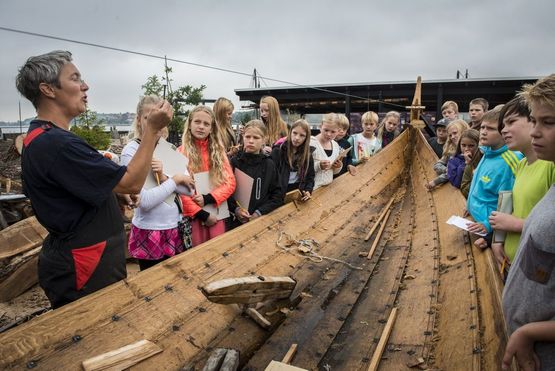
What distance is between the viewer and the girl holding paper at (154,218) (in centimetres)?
269

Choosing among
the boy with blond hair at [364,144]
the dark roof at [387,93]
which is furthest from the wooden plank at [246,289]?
the dark roof at [387,93]

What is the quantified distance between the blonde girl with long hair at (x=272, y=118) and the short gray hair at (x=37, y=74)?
2946 millimetres

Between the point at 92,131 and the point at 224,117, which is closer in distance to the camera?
the point at 224,117

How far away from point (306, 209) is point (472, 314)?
2280 millimetres

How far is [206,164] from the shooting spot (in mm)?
3383

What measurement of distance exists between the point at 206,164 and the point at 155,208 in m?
0.77

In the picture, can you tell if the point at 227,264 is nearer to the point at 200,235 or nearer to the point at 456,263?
the point at 200,235

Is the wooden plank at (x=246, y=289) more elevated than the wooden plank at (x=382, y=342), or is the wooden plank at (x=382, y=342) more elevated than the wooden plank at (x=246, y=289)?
the wooden plank at (x=246, y=289)

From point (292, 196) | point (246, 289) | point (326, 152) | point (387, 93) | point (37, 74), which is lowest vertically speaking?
point (246, 289)

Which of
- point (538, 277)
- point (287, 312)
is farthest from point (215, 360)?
point (538, 277)

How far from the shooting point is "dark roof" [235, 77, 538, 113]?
16.2 m

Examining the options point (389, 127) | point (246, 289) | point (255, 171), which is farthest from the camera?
point (389, 127)

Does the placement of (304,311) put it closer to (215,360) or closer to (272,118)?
(215,360)

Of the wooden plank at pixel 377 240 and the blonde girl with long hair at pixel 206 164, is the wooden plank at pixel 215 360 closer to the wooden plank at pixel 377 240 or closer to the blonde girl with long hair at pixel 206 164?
the blonde girl with long hair at pixel 206 164
